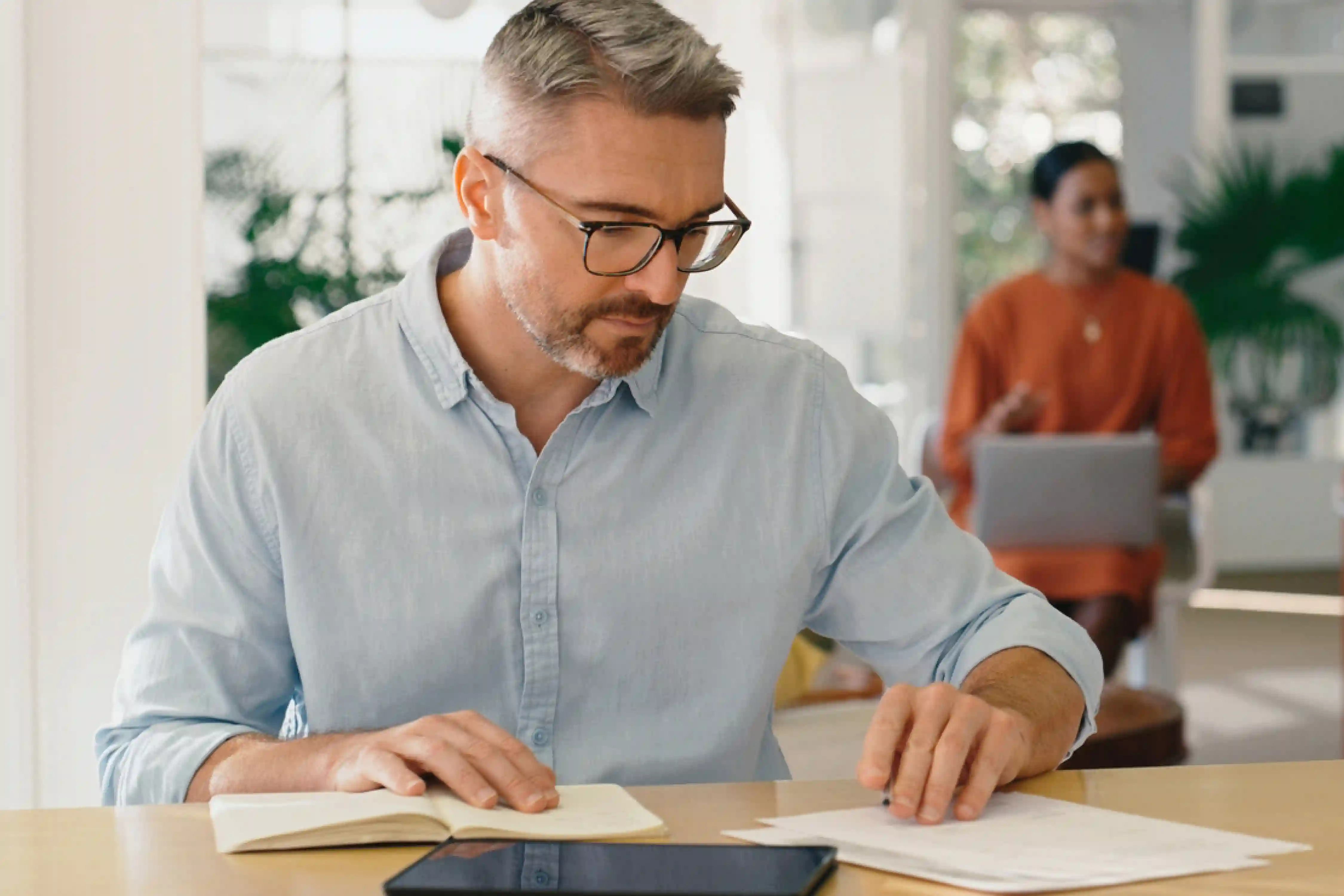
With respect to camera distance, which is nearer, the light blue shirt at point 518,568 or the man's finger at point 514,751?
the man's finger at point 514,751

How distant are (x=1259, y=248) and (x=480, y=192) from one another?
6.02m

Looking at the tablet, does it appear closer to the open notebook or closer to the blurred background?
the open notebook

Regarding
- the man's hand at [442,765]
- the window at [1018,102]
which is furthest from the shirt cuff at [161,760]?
the window at [1018,102]

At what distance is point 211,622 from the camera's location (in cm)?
133

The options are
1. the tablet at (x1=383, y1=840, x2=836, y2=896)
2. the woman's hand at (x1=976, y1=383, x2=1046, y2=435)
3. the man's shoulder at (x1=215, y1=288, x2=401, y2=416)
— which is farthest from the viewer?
the woman's hand at (x1=976, y1=383, x2=1046, y2=435)

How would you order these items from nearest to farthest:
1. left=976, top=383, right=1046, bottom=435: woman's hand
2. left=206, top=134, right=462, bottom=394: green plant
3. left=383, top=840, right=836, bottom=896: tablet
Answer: left=383, top=840, right=836, bottom=896: tablet < left=206, top=134, right=462, bottom=394: green plant < left=976, top=383, right=1046, bottom=435: woman's hand

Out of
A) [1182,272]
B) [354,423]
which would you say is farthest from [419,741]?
[1182,272]

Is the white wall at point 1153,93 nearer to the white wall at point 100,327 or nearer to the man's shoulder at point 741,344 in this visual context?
the man's shoulder at point 741,344

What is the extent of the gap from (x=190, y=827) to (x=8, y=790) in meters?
0.74

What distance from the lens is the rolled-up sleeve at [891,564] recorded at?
1433mm

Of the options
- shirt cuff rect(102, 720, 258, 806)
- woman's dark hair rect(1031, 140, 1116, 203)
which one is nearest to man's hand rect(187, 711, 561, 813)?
shirt cuff rect(102, 720, 258, 806)

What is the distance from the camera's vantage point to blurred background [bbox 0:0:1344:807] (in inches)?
63.4

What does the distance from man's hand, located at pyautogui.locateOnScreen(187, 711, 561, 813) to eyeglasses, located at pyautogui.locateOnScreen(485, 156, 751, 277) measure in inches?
18.1

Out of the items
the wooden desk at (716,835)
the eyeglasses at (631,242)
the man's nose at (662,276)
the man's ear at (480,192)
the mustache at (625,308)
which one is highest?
the man's ear at (480,192)
